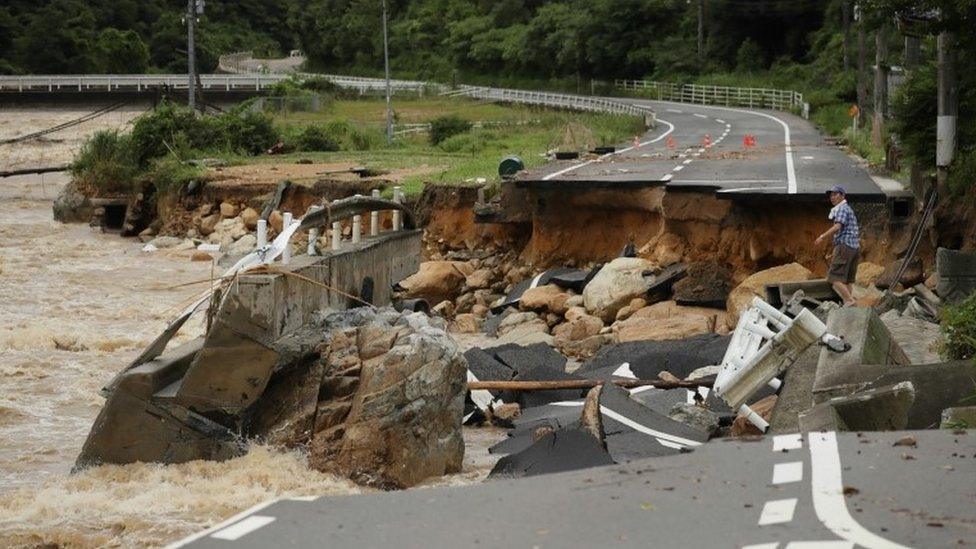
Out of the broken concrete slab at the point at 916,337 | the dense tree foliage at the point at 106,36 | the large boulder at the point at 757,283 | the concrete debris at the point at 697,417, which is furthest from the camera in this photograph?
the dense tree foliage at the point at 106,36

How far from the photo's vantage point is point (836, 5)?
260 ft

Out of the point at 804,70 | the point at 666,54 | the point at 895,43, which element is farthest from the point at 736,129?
the point at 666,54

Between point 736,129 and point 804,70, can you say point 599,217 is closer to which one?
point 736,129

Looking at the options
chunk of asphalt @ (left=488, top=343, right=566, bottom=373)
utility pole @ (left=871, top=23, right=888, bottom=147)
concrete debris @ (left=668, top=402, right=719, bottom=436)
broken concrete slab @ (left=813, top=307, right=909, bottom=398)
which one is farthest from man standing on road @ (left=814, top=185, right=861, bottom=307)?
utility pole @ (left=871, top=23, right=888, bottom=147)

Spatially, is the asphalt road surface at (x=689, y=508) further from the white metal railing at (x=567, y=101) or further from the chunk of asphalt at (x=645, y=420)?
the white metal railing at (x=567, y=101)

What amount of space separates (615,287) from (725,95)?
54355 millimetres

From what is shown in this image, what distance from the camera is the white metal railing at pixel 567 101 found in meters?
63.8

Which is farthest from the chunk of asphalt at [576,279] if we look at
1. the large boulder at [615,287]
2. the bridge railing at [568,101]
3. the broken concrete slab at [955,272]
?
the bridge railing at [568,101]

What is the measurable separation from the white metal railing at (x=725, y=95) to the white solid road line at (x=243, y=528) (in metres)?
55.8

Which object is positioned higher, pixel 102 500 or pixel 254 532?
pixel 254 532

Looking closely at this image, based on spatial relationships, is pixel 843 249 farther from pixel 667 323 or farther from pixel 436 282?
pixel 436 282

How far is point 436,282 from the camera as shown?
26625 millimetres

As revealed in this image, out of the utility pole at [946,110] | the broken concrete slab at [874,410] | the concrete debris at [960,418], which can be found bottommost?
the broken concrete slab at [874,410]

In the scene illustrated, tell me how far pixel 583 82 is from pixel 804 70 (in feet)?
63.9
